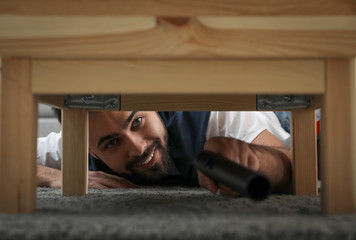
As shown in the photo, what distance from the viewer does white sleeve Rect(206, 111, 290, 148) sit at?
1.59m

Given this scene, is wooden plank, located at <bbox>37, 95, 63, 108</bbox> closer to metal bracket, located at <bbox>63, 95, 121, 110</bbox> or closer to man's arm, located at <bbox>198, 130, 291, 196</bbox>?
metal bracket, located at <bbox>63, 95, 121, 110</bbox>

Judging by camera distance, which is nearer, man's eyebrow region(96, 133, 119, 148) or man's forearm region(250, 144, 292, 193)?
man's forearm region(250, 144, 292, 193)

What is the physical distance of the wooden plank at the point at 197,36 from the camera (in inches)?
19.7

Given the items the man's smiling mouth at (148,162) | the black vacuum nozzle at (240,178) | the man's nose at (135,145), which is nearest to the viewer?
the black vacuum nozzle at (240,178)

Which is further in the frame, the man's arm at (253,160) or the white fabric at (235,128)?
the white fabric at (235,128)

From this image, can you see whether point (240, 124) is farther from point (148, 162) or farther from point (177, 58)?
point (177, 58)

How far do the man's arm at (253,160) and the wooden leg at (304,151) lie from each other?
0.21 feet

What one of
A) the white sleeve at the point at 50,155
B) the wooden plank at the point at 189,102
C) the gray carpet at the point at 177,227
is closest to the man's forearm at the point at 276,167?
the wooden plank at the point at 189,102

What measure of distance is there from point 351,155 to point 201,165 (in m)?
0.25

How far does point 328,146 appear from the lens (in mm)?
514

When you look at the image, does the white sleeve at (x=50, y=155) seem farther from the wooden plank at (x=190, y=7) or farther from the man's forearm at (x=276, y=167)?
the wooden plank at (x=190, y=7)

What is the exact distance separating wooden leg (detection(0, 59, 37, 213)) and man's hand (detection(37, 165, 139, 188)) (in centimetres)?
79

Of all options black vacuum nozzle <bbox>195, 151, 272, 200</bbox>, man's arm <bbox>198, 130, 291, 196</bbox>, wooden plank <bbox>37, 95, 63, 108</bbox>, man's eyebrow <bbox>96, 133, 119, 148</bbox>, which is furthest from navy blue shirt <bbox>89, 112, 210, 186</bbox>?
black vacuum nozzle <bbox>195, 151, 272, 200</bbox>

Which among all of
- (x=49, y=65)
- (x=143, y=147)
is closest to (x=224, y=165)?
(x=49, y=65)
